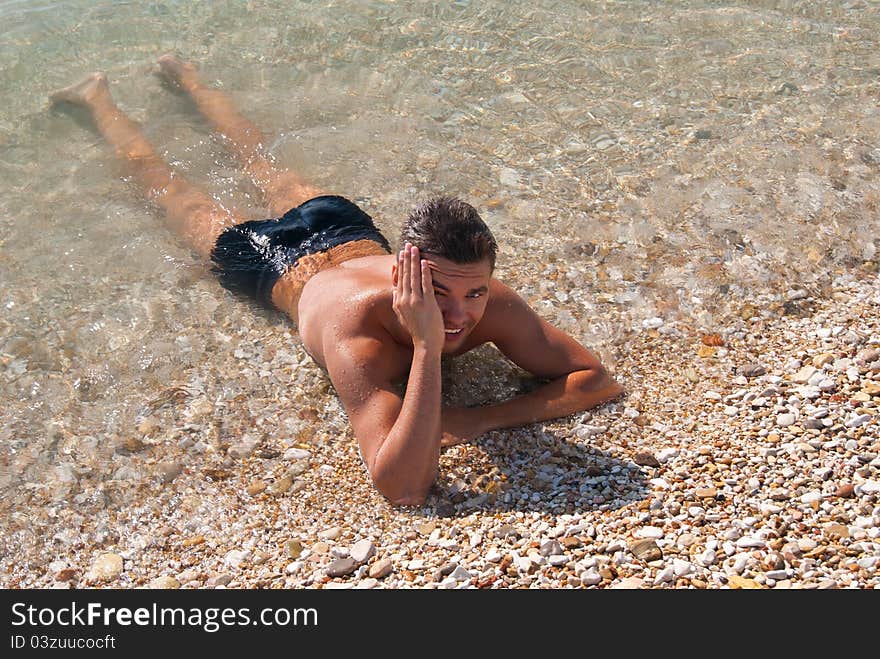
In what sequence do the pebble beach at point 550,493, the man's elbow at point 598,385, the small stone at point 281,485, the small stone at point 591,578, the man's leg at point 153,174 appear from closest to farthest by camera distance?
the small stone at point 591,578 < the pebble beach at point 550,493 < the small stone at point 281,485 < the man's elbow at point 598,385 < the man's leg at point 153,174

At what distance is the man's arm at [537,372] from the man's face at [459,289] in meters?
0.50

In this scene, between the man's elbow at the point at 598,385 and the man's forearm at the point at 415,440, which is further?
the man's elbow at the point at 598,385

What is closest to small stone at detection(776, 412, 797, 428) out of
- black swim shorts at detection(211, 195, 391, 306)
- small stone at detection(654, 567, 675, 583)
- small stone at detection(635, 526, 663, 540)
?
small stone at detection(635, 526, 663, 540)

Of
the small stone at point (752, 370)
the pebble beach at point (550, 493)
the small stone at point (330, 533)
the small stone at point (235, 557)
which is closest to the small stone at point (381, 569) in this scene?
the pebble beach at point (550, 493)

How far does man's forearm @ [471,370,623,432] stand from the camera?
15.7 feet

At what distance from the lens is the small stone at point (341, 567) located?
12.9 feet

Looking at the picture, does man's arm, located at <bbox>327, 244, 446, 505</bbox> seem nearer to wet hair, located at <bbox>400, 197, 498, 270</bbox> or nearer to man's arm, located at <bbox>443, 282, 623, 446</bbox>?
wet hair, located at <bbox>400, 197, 498, 270</bbox>

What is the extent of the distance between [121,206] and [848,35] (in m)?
6.73

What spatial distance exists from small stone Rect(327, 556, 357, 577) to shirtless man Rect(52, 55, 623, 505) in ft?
1.45

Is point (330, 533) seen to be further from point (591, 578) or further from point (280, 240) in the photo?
point (280, 240)

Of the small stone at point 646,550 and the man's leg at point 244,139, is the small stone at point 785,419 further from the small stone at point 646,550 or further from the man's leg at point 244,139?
the man's leg at point 244,139

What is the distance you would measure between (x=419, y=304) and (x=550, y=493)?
1074mm

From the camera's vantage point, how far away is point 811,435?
4.32m

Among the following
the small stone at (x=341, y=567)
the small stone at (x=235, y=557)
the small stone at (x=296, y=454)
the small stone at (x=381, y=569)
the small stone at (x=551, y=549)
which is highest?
the small stone at (x=551, y=549)
